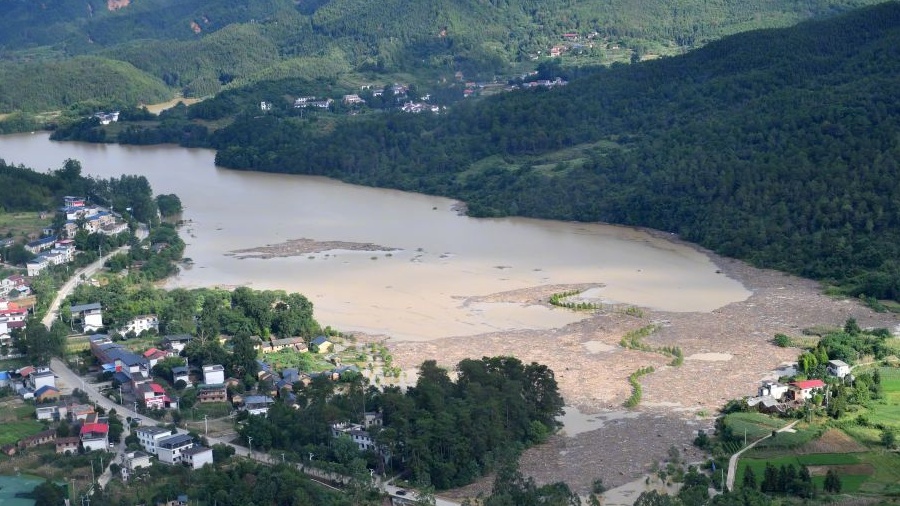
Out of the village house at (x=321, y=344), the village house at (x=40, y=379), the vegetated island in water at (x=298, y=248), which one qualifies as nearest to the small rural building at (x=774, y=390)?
the village house at (x=321, y=344)

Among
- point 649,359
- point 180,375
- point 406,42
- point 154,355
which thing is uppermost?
point 406,42

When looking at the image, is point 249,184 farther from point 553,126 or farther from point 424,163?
point 553,126

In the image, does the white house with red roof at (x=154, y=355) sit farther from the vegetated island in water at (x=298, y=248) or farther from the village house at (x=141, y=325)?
the vegetated island in water at (x=298, y=248)

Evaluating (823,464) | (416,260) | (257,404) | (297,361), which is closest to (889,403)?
(823,464)

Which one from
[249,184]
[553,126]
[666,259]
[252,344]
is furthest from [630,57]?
[252,344]

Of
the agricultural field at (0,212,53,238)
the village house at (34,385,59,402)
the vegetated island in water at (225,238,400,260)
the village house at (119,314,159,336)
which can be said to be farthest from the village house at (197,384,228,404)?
the agricultural field at (0,212,53,238)

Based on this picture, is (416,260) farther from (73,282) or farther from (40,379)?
(40,379)

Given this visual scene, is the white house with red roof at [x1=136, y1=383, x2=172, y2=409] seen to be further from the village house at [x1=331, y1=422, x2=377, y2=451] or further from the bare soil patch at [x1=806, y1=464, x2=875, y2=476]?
the bare soil patch at [x1=806, y1=464, x2=875, y2=476]

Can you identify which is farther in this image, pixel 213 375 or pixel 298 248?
pixel 298 248
